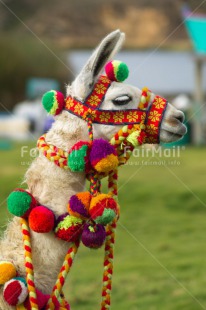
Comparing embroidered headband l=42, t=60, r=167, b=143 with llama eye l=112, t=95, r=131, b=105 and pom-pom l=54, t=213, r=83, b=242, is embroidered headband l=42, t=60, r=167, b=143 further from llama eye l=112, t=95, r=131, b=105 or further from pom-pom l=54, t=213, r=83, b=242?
pom-pom l=54, t=213, r=83, b=242

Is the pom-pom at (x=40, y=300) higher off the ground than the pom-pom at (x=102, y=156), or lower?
lower

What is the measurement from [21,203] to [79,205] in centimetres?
29

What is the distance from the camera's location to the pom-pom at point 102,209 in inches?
150

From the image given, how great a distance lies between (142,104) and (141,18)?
51553 millimetres

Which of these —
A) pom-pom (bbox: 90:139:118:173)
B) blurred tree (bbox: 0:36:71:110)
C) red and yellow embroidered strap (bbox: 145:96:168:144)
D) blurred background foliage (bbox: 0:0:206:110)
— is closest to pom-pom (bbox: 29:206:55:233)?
pom-pom (bbox: 90:139:118:173)

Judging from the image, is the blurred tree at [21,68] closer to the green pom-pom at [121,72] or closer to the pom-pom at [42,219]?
the green pom-pom at [121,72]

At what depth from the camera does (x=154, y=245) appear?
9844 mm

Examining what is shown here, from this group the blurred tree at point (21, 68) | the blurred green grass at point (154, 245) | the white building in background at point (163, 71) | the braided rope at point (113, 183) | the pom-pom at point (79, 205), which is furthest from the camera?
the blurred tree at point (21, 68)

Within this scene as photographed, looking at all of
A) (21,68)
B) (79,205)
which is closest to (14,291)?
(79,205)

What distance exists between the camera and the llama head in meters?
3.92

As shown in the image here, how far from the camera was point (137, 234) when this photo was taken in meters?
10.5

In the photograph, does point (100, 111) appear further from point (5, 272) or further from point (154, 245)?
point (154, 245)

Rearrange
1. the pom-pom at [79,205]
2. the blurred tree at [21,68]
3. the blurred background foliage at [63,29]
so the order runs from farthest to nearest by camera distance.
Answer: the blurred background foliage at [63,29]
the blurred tree at [21,68]
the pom-pom at [79,205]

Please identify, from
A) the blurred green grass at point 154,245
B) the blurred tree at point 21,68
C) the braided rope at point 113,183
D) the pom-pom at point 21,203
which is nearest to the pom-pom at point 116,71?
the braided rope at point 113,183
